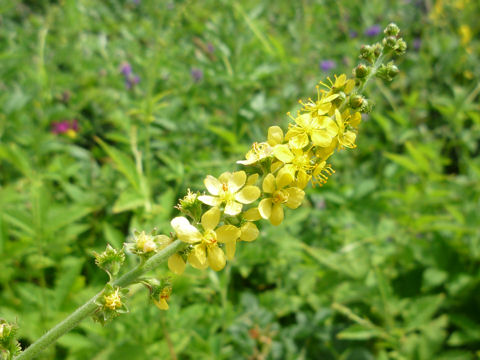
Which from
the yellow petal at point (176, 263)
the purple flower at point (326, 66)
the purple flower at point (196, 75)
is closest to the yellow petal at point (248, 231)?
the yellow petal at point (176, 263)

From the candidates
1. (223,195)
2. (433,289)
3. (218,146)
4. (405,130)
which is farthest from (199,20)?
(223,195)

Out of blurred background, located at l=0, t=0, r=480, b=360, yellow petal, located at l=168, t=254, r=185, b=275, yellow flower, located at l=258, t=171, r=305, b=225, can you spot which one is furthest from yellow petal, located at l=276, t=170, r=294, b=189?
blurred background, located at l=0, t=0, r=480, b=360

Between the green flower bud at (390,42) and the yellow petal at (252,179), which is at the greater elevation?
the green flower bud at (390,42)

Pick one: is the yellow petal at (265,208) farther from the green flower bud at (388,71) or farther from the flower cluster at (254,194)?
the green flower bud at (388,71)

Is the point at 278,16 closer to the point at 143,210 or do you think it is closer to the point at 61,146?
the point at 61,146

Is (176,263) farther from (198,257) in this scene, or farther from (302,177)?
(302,177)

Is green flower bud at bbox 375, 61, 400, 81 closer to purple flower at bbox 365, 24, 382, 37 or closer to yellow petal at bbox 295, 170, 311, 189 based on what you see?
yellow petal at bbox 295, 170, 311, 189

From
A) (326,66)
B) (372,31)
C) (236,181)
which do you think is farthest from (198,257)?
(372,31)
